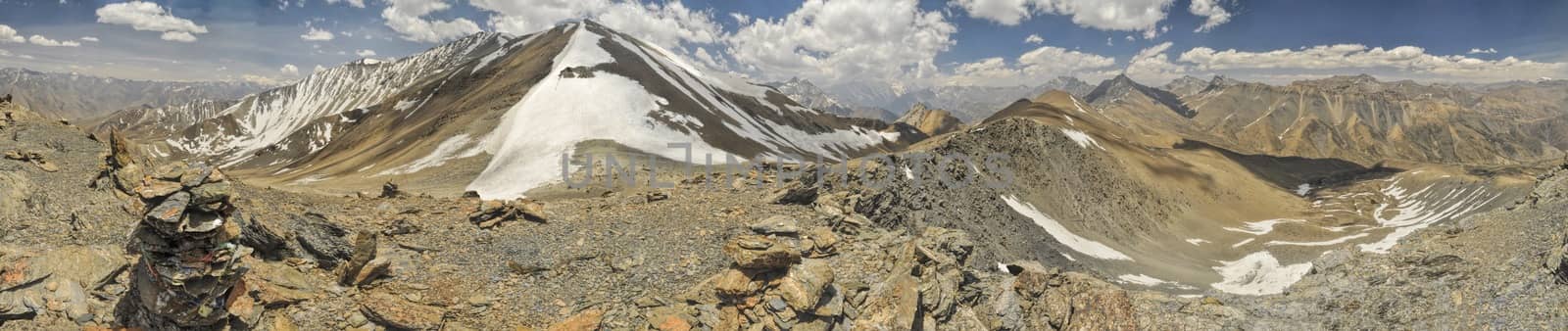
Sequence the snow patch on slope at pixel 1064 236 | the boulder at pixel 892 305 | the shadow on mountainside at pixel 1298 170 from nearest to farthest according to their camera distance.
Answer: the boulder at pixel 892 305
the snow patch on slope at pixel 1064 236
the shadow on mountainside at pixel 1298 170

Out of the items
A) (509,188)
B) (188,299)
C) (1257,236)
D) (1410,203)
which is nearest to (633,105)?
(509,188)

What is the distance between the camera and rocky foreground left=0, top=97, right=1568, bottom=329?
11.1 m

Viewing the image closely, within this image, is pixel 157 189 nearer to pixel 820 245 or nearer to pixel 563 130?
pixel 820 245

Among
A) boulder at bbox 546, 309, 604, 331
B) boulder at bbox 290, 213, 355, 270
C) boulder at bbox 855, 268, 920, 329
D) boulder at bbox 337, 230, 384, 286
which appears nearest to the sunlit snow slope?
boulder at bbox 290, 213, 355, 270

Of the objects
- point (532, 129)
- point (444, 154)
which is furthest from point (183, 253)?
point (444, 154)

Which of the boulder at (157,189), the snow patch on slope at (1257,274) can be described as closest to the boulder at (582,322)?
the boulder at (157,189)

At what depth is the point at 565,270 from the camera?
640 inches

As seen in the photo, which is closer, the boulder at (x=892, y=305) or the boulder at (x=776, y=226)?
the boulder at (x=892, y=305)

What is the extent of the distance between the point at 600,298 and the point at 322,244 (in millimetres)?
7335

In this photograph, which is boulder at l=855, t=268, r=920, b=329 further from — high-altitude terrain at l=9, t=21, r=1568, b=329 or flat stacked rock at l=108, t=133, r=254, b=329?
flat stacked rock at l=108, t=133, r=254, b=329

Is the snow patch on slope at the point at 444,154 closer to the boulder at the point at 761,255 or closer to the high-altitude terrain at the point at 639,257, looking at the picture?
the high-altitude terrain at the point at 639,257

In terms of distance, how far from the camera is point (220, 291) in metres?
11.0

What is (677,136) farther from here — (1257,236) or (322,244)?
(1257,236)

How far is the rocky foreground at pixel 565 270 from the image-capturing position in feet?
36.3
